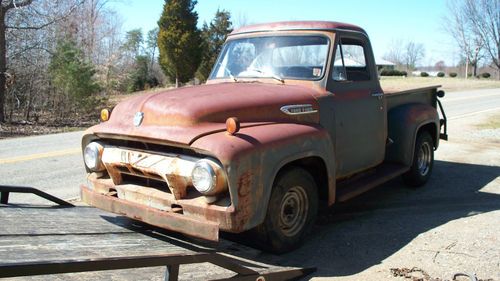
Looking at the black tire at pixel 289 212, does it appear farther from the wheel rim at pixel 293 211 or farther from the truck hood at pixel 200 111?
the truck hood at pixel 200 111

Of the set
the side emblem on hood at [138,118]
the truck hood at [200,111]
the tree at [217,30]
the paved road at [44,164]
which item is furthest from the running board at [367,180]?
the tree at [217,30]

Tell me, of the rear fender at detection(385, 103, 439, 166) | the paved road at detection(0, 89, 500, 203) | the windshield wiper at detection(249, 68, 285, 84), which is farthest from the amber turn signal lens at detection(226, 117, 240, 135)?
the paved road at detection(0, 89, 500, 203)

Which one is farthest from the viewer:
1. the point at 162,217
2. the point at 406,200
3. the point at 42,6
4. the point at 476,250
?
the point at 42,6

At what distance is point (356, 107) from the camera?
5.57 m

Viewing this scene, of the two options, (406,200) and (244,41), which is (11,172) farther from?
(406,200)

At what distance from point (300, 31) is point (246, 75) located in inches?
29.0

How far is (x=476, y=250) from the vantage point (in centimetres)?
472

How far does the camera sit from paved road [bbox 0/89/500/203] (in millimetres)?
7426

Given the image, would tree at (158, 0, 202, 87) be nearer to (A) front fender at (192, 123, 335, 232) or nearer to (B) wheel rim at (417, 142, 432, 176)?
(B) wheel rim at (417, 142, 432, 176)

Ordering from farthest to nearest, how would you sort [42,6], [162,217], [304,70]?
[42,6] → [304,70] → [162,217]

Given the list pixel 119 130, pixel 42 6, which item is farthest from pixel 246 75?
pixel 42 6

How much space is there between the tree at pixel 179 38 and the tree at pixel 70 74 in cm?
1602

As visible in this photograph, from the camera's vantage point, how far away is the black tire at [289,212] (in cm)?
424

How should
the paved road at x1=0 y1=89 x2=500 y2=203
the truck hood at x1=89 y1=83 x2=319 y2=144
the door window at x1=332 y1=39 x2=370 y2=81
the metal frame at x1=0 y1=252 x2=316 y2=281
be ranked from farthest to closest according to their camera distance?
1. the paved road at x1=0 y1=89 x2=500 y2=203
2. the door window at x1=332 y1=39 x2=370 y2=81
3. the truck hood at x1=89 y1=83 x2=319 y2=144
4. the metal frame at x1=0 y1=252 x2=316 y2=281
